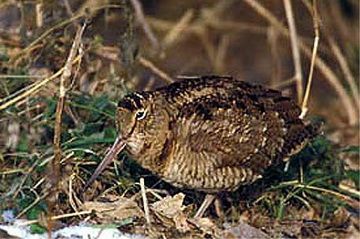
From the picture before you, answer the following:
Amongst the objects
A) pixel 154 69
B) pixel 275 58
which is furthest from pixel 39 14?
pixel 275 58

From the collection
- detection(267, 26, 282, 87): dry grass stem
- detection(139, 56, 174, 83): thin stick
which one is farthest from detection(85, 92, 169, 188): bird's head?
detection(267, 26, 282, 87): dry grass stem

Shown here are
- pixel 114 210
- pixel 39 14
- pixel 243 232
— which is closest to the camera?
pixel 114 210

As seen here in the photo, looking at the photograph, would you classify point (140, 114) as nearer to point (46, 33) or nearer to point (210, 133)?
point (210, 133)

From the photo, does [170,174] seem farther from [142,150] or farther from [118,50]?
[118,50]

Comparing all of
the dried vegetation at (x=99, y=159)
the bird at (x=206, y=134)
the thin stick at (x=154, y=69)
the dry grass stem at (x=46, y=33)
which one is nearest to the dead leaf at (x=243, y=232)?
the dried vegetation at (x=99, y=159)

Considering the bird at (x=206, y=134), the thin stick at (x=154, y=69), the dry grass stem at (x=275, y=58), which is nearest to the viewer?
the bird at (x=206, y=134)

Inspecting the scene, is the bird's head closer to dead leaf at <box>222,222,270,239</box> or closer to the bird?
the bird

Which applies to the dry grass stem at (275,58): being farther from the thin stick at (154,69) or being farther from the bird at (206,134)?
the bird at (206,134)

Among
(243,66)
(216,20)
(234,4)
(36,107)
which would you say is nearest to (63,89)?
(36,107)

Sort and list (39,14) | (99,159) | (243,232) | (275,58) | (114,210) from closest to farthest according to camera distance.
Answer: (114,210) → (243,232) → (99,159) → (39,14) → (275,58)
